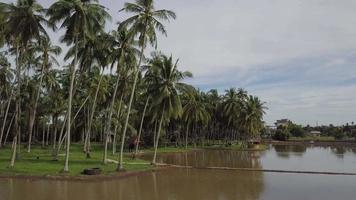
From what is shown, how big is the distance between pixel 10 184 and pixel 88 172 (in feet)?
21.3

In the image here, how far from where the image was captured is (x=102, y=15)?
119 ft

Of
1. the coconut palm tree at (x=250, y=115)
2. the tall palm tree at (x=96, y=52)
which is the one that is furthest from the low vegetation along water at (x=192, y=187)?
the coconut palm tree at (x=250, y=115)

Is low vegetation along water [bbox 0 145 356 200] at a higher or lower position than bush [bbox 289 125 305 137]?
lower

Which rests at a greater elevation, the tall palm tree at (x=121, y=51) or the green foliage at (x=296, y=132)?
the tall palm tree at (x=121, y=51)

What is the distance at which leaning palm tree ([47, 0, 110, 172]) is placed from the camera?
34.7 m

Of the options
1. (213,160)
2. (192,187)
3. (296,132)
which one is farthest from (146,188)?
(296,132)

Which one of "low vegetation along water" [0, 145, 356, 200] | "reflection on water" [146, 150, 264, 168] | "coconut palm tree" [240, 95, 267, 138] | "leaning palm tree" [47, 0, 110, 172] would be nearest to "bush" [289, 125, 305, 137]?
"coconut palm tree" [240, 95, 267, 138]

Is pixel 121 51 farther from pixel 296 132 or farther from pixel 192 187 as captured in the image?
pixel 296 132

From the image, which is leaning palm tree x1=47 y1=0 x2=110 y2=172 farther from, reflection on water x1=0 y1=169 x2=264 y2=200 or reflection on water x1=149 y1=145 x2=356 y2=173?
reflection on water x1=149 y1=145 x2=356 y2=173

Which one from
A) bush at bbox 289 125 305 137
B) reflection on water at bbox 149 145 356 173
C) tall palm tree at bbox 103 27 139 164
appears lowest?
reflection on water at bbox 149 145 356 173

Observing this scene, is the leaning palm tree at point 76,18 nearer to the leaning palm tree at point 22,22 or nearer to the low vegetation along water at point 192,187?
the leaning palm tree at point 22,22

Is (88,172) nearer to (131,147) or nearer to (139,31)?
(139,31)

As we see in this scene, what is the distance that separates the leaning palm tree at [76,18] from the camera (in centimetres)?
3466

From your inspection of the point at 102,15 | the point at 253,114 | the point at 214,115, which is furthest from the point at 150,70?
the point at 214,115
